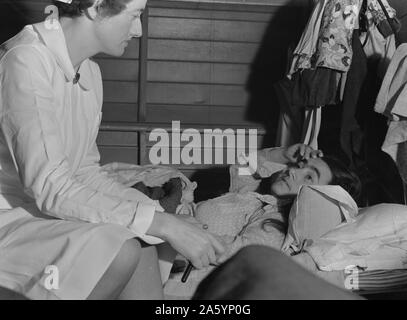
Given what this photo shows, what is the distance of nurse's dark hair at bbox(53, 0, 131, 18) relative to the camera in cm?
179

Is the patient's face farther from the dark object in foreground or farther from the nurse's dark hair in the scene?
the dark object in foreground

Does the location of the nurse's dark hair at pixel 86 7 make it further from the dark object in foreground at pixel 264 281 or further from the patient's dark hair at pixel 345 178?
the patient's dark hair at pixel 345 178

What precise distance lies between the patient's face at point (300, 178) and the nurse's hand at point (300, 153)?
0.30 feet

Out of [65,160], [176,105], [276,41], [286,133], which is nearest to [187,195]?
[286,133]

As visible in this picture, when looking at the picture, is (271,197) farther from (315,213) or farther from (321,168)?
(315,213)

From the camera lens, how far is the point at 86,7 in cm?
180

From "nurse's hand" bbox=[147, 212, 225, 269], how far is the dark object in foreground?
465 millimetres

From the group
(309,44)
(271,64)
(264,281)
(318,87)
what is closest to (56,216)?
(264,281)

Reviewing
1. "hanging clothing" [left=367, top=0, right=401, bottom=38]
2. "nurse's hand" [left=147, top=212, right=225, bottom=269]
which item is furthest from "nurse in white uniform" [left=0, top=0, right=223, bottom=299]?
"hanging clothing" [left=367, top=0, right=401, bottom=38]

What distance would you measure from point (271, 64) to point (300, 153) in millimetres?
1046

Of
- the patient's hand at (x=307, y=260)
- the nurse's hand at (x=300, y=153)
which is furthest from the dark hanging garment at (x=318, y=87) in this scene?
the patient's hand at (x=307, y=260)

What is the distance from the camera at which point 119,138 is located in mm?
3982

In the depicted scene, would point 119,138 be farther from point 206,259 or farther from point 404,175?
point 206,259

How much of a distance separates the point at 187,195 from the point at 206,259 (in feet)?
5.57
